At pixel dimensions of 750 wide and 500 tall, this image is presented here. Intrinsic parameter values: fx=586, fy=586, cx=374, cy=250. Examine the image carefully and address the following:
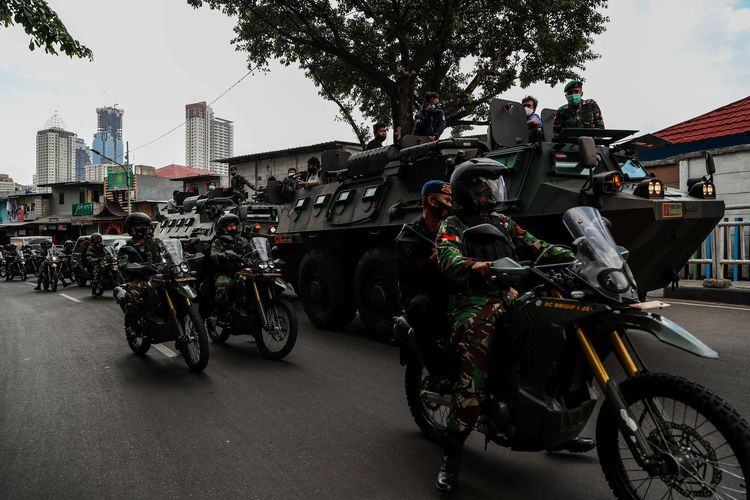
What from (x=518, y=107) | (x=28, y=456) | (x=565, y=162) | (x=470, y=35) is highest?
(x=470, y=35)

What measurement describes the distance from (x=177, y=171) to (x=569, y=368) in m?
57.7

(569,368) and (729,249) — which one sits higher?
(729,249)

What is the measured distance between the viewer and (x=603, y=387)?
261 cm

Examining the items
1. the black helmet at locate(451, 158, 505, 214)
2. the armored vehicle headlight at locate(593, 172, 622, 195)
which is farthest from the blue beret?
the armored vehicle headlight at locate(593, 172, 622, 195)

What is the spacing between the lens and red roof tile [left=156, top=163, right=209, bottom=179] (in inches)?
2172

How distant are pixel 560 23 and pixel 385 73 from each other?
513cm

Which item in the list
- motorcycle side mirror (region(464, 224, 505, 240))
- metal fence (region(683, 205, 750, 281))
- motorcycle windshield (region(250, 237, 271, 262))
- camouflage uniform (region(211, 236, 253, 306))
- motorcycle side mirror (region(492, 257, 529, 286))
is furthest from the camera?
metal fence (region(683, 205, 750, 281))

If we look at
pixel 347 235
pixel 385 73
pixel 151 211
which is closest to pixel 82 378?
pixel 347 235

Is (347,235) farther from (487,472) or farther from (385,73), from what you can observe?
(385,73)

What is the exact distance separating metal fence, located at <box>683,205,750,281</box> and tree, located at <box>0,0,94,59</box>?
391 inches

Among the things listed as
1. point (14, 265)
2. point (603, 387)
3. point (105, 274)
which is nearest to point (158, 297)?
point (603, 387)

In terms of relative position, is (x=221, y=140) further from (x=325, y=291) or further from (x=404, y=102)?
(x=325, y=291)

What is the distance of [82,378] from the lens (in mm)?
5945

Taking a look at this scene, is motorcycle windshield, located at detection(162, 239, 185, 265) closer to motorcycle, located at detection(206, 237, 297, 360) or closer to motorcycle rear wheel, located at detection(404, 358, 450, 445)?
motorcycle, located at detection(206, 237, 297, 360)
